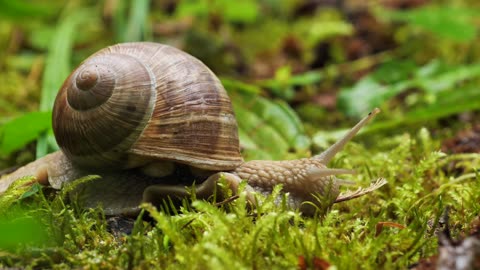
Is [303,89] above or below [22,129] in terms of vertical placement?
below

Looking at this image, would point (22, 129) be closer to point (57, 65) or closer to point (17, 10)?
point (57, 65)

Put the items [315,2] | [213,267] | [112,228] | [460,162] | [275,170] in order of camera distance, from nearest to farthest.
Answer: [213,267] → [112,228] → [275,170] → [460,162] → [315,2]

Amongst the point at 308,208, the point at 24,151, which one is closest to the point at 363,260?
the point at 308,208

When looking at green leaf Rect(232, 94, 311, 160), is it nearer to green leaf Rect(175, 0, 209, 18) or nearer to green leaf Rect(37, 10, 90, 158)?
green leaf Rect(37, 10, 90, 158)

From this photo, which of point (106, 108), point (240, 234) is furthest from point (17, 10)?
point (240, 234)

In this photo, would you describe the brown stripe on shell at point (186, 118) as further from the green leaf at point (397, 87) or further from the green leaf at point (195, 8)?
the green leaf at point (195, 8)

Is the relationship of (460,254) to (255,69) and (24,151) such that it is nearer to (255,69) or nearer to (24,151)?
(24,151)
